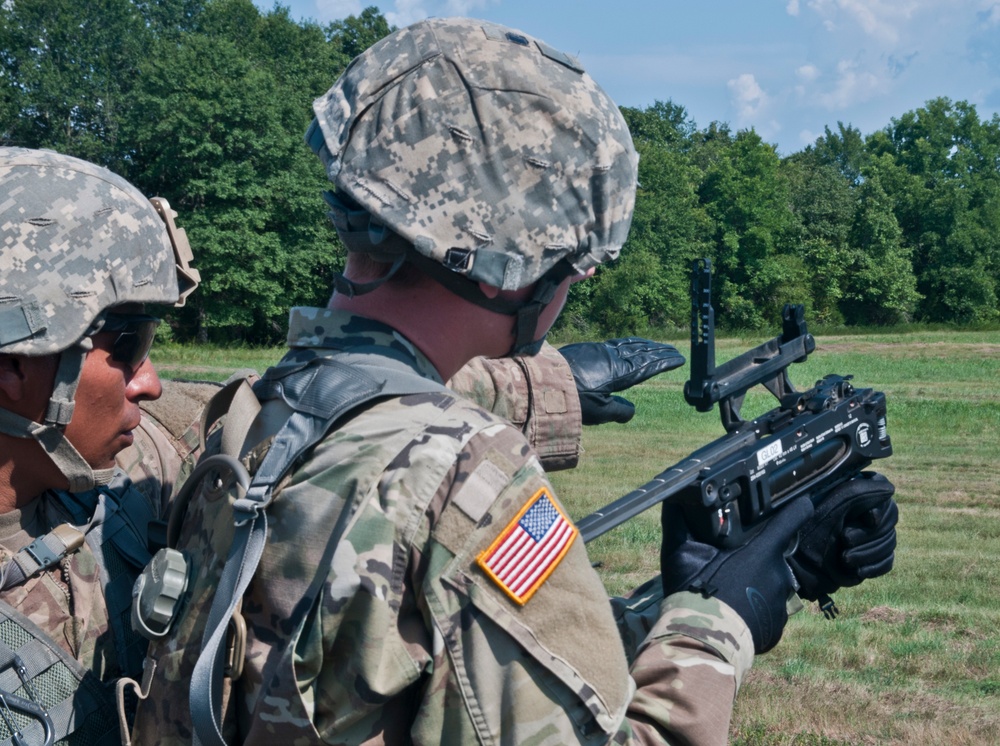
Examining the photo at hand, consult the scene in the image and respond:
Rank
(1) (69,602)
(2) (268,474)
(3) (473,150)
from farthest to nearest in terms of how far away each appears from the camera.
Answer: (1) (69,602), (3) (473,150), (2) (268,474)

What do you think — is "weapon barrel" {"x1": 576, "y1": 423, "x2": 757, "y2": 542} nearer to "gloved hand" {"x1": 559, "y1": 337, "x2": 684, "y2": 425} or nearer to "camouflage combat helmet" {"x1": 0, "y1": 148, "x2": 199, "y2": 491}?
"gloved hand" {"x1": 559, "y1": 337, "x2": 684, "y2": 425}

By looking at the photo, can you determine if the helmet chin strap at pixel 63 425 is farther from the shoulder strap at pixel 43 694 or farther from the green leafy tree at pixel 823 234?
the green leafy tree at pixel 823 234

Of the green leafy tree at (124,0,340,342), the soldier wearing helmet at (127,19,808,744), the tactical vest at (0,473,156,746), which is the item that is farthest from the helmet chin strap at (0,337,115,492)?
the green leafy tree at (124,0,340,342)

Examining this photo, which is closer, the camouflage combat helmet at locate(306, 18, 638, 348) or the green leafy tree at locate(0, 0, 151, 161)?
the camouflage combat helmet at locate(306, 18, 638, 348)

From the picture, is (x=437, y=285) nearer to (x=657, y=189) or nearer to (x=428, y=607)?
(x=428, y=607)

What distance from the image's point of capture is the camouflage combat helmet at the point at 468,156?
200 centimetres

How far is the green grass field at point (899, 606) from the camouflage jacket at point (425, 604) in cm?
329

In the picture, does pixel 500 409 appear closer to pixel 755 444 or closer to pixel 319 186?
pixel 755 444

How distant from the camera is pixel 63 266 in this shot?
2.68 m

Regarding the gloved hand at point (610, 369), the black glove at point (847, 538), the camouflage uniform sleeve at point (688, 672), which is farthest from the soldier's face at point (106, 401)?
the black glove at point (847, 538)

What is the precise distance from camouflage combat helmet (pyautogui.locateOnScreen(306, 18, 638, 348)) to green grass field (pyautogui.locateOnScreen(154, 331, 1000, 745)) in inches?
133

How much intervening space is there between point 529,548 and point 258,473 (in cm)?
47

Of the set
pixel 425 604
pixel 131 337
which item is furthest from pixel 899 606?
pixel 425 604

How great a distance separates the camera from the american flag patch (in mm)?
1722
